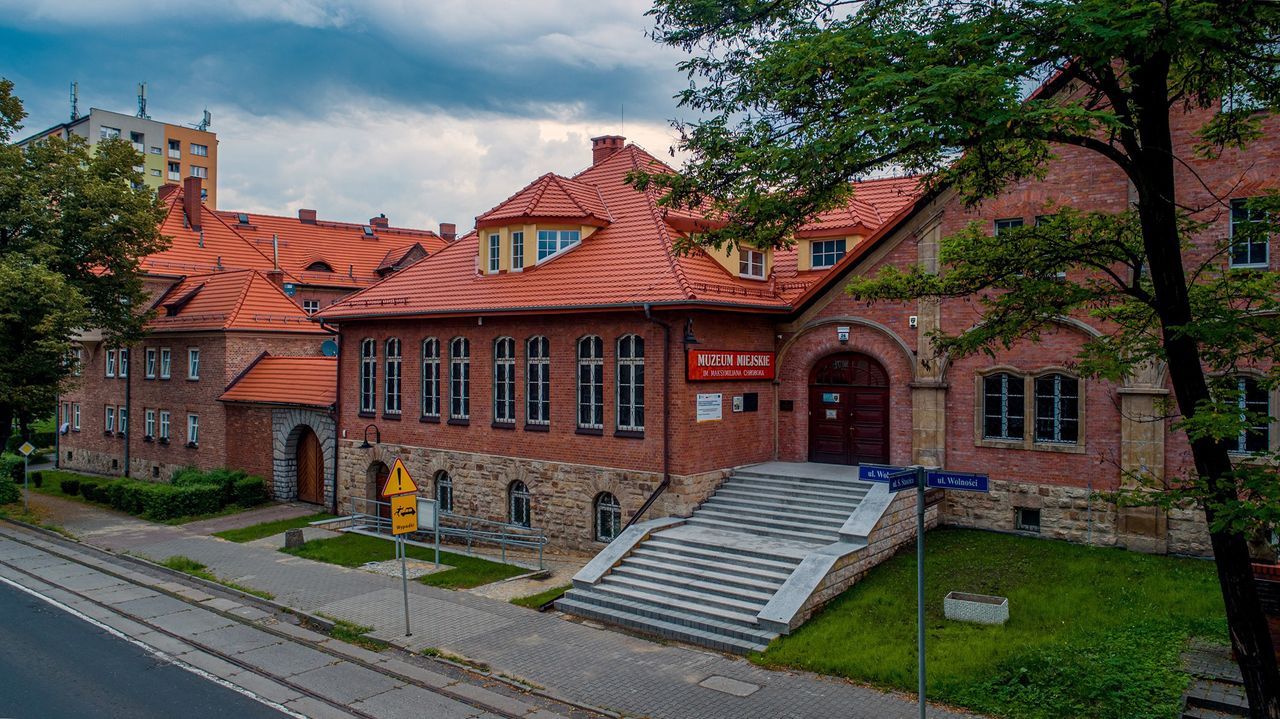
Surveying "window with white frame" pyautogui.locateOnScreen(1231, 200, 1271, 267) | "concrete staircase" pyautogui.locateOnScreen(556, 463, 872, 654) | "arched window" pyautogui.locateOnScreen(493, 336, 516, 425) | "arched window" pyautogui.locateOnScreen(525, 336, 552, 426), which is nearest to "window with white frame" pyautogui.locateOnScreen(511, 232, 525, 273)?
"arched window" pyautogui.locateOnScreen(493, 336, 516, 425)

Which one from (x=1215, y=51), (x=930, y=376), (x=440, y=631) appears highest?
(x=1215, y=51)

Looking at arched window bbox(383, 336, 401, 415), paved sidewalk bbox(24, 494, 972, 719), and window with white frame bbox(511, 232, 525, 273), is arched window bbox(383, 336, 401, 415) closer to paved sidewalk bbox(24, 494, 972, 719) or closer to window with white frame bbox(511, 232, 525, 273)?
window with white frame bbox(511, 232, 525, 273)

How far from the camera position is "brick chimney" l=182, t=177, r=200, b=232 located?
40.5 m

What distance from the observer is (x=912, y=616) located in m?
13.3

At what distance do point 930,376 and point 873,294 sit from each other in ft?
24.5

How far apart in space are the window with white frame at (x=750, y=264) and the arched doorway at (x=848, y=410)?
2638mm

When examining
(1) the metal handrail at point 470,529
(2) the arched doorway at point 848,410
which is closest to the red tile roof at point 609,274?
(2) the arched doorway at point 848,410

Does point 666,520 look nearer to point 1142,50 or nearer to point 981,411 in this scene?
point 981,411

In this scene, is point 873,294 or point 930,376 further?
point 930,376

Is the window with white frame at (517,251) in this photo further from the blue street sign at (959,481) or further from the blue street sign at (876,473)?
the blue street sign at (959,481)

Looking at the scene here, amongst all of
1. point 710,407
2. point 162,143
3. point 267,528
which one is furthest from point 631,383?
point 162,143

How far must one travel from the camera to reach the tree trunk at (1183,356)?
8.62 metres

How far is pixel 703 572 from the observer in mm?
15273

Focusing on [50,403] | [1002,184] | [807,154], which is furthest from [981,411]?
[50,403]
